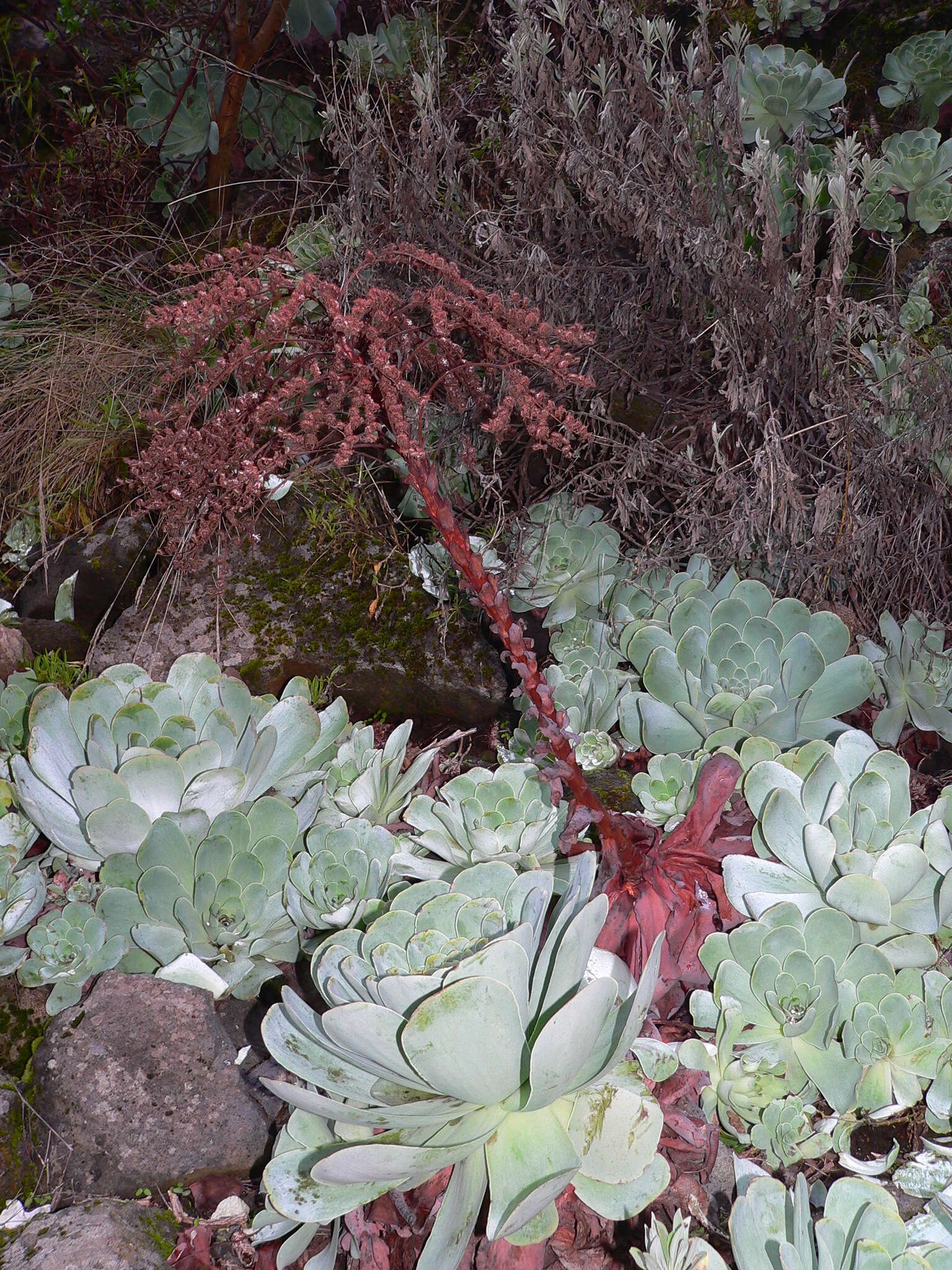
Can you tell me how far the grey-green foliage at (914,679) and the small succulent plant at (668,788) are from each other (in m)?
0.46

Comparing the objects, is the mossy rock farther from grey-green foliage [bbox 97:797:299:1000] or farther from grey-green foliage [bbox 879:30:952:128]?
grey-green foliage [bbox 879:30:952:128]

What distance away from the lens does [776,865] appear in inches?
55.7

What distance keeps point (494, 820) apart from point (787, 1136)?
601 millimetres

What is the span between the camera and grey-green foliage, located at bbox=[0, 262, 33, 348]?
284 cm

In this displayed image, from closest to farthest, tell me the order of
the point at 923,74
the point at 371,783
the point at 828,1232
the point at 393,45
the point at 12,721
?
the point at 828,1232 → the point at 371,783 → the point at 12,721 → the point at 923,74 → the point at 393,45

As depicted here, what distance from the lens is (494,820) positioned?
1.54m

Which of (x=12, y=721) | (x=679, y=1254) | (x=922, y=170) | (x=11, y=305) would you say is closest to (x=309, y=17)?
(x=11, y=305)

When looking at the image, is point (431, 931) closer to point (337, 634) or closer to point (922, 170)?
point (337, 634)

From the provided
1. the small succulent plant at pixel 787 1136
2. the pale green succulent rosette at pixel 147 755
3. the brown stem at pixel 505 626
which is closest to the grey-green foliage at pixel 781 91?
the brown stem at pixel 505 626

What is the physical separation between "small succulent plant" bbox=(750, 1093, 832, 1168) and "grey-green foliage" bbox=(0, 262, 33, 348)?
9.07 feet

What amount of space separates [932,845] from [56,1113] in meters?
1.31

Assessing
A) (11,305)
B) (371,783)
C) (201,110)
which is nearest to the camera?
(371,783)

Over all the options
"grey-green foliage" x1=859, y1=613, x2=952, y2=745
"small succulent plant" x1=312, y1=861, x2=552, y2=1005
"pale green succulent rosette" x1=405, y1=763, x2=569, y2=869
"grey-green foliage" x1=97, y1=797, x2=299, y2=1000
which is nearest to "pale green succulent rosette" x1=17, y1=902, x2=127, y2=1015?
"grey-green foliage" x1=97, y1=797, x2=299, y2=1000

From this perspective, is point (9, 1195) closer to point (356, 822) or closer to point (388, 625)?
point (356, 822)
